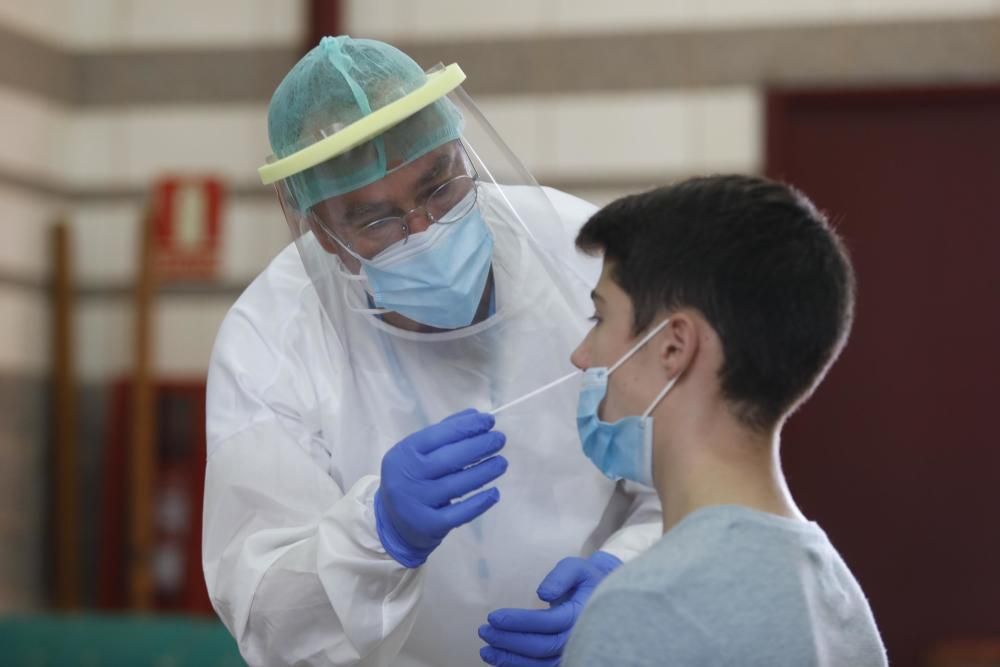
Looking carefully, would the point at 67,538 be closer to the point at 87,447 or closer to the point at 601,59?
the point at 87,447

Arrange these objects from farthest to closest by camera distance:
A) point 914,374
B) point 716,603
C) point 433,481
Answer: point 914,374, point 433,481, point 716,603

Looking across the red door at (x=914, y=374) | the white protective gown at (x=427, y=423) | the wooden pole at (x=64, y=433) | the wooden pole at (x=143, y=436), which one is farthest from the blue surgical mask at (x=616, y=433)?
the wooden pole at (x=64, y=433)

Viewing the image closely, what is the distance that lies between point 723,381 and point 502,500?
23.5 inches

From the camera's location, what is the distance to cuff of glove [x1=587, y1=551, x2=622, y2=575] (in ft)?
5.56

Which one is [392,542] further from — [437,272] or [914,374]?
[914,374]

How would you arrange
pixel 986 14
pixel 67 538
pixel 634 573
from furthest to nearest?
pixel 67 538 < pixel 986 14 < pixel 634 573

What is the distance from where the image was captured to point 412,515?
5.12 feet

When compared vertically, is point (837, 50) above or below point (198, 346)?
above

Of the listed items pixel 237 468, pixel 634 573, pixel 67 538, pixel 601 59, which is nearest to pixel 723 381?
pixel 634 573

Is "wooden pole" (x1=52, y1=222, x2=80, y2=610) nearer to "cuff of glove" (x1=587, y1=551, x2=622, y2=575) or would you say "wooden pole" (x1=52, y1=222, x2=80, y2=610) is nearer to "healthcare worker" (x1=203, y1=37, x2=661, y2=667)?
"healthcare worker" (x1=203, y1=37, x2=661, y2=667)

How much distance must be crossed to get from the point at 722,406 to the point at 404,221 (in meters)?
0.60

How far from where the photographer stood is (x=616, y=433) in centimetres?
142

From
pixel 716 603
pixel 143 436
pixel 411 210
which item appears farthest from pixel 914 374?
pixel 716 603

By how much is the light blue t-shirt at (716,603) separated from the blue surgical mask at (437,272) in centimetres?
61
